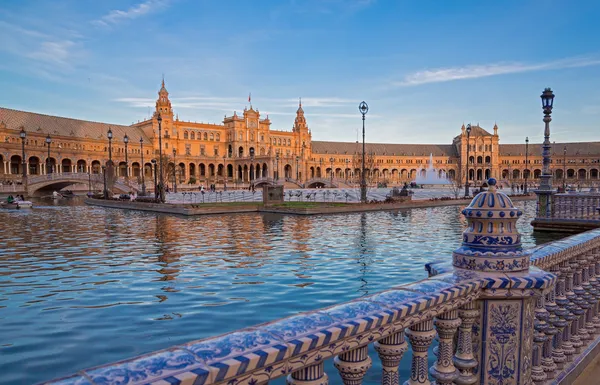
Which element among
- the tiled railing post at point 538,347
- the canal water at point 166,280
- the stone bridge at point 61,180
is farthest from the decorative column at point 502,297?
the stone bridge at point 61,180

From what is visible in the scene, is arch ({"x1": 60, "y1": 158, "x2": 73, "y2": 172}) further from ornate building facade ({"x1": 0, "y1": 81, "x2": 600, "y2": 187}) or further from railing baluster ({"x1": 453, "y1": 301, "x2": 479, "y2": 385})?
railing baluster ({"x1": 453, "y1": 301, "x2": 479, "y2": 385})

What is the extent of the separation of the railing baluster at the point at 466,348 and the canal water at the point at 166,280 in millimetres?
2702

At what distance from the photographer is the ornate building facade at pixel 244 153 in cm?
9019

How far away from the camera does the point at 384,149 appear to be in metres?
151

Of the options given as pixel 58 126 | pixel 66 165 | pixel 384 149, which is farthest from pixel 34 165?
pixel 384 149

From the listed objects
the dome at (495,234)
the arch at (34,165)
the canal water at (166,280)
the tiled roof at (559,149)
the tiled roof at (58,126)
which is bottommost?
the canal water at (166,280)

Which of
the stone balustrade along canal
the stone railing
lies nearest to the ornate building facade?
the stone railing

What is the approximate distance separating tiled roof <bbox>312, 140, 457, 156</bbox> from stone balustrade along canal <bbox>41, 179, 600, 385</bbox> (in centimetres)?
14029

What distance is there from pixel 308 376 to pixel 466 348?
147cm

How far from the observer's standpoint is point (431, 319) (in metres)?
2.95

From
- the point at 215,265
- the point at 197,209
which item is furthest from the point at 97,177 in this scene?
the point at 215,265

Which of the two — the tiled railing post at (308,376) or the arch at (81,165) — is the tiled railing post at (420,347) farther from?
the arch at (81,165)

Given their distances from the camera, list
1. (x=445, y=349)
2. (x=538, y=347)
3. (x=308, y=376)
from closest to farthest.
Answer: (x=308, y=376) < (x=445, y=349) < (x=538, y=347)

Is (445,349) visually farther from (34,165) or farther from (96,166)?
(96,166)
